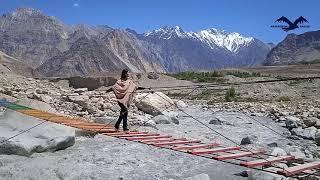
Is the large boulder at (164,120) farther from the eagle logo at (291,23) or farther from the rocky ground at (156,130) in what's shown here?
the eagle logo at (291,23)

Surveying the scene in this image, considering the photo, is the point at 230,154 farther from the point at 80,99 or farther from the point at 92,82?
the point at 92,82

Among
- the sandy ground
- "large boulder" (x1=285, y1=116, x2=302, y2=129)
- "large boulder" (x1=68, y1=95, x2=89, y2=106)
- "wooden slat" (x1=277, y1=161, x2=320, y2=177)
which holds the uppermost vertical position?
"large boulder" (x1=68, y1=95, x2=89, y2=106)

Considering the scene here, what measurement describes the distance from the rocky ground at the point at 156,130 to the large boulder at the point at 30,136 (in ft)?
0.32

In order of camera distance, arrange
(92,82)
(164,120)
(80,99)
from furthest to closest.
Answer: (92,82) < (80,99) < (164,120)

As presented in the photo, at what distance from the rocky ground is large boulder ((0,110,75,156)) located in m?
0.10

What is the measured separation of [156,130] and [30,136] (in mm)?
5034

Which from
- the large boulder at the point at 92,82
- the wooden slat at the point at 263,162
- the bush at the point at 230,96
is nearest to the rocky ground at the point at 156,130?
the wooden slat at the point at 263,162

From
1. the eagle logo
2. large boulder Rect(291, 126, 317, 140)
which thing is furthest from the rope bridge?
the eagle logo

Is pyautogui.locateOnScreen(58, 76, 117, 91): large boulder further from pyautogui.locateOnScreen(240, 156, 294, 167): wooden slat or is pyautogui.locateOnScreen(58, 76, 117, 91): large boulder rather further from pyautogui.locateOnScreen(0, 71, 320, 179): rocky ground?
pyautogui.locateOnScreen(240, 156, 294, 167): wooden slat

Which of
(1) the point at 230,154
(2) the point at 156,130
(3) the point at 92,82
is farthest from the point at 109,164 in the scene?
(3) the point at 92,82

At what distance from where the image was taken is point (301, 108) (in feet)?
72.7

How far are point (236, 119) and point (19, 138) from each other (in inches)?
431

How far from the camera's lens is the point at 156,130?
14219 mm

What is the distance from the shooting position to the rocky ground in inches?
346
